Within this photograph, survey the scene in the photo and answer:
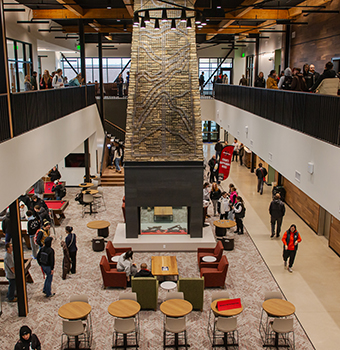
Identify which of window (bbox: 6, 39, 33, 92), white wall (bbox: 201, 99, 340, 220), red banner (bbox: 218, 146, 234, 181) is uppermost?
window (bbox: 6, 39, 33, 92)

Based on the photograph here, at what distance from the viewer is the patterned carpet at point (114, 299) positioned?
948cm

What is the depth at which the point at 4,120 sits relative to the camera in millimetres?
8445

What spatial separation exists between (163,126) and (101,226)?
13.8 ft

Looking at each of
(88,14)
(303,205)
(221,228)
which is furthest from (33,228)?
(88,14)

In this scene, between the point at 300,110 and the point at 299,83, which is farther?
the point at 299,83

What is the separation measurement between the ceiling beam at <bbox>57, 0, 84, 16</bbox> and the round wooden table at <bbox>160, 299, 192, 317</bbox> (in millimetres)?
11318

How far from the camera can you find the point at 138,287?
34.6 ft

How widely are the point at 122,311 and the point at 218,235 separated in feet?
22.7

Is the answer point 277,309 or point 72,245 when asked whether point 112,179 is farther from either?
point 277,309

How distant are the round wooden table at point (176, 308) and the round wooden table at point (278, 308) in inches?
68.0

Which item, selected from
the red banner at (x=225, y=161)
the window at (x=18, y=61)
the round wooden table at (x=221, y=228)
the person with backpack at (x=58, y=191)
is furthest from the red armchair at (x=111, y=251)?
the window at (x=18, y=61)

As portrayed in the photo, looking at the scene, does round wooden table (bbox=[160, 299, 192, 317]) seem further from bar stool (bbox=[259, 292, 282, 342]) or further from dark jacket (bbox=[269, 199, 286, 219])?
dark jacket (bbox=[269, 199, 286, 219])

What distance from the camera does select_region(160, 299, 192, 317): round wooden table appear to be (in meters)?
9.05

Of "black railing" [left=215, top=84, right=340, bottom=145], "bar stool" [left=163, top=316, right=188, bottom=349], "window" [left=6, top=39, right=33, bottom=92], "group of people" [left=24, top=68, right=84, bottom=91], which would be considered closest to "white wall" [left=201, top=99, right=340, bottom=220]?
"black railing" [left=215, top=84, right=340, bottom=145]
